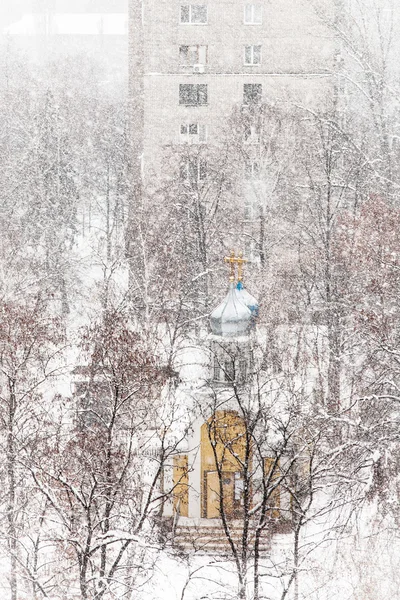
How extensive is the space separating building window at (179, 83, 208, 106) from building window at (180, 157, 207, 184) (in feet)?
11.1

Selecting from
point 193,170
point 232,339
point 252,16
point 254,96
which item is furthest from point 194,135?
point 232,339

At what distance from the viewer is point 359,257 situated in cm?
2531

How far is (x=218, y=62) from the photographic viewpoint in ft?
133

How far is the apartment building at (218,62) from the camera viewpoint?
1587 inches

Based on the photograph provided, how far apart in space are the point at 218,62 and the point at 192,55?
116 cm

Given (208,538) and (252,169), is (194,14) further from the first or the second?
(208,538)

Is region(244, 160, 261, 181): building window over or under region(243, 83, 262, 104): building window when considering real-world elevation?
under

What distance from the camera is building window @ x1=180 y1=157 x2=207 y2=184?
3659 cm

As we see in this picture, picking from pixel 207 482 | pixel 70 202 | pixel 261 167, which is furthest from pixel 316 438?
pixel 70 202

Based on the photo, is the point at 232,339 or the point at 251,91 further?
the point at 251,91

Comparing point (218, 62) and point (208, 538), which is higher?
point (218, 62)

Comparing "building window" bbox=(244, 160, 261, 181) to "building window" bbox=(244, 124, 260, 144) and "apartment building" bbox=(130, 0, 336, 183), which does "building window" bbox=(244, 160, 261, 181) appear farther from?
"apartment building" bbox=(130, 0, 336, 183)

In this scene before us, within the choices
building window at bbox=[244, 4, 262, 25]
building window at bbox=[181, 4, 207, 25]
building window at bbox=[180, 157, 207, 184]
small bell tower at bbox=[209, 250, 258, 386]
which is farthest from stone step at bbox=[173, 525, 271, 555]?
building window at bbox=[244, 4, 262, 25]

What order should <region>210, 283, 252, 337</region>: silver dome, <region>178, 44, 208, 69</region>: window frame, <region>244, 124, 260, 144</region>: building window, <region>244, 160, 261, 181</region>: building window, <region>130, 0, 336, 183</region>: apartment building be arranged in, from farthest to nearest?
<region>178, 44, 208, 69</region>: window frame
<region>130, 0, 336, 183</region>: apartment building
<region>244, 124, 260, 144</region>: building window
<region>244, 160, 261, 181</region>: building window
<region>210, 283, 252, 337</region>: silver dome
